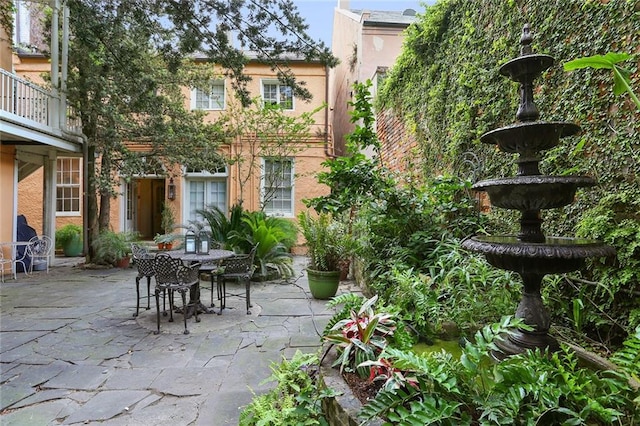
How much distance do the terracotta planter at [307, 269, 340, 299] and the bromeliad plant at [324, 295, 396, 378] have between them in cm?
257

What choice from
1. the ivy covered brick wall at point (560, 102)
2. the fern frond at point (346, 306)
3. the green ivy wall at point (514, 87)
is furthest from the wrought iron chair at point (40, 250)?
the ivy covered brick wall at point (560, 102)

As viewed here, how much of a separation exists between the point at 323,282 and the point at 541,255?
356 centimetres

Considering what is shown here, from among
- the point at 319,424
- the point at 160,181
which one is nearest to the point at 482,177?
the point at 319,424

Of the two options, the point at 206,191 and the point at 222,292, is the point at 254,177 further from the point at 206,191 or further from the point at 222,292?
the point at 222,292

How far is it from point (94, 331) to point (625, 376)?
430 cm

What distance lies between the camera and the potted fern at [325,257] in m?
4.79

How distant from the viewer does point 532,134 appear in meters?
1.56

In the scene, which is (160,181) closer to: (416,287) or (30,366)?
(30,366)

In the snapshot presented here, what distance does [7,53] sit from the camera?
6844mm

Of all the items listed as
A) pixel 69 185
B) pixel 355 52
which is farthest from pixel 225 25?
pixel 69 185

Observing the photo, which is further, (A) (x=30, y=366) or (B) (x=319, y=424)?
(A) (x=30, y=366)

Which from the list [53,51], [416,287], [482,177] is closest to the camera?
[416,287]

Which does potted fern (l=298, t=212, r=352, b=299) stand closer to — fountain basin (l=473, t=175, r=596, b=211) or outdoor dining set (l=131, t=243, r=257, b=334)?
outdoor dining set (l=131, t=243, r=257, b=334)

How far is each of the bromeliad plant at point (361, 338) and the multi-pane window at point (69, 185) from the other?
10885 mm
